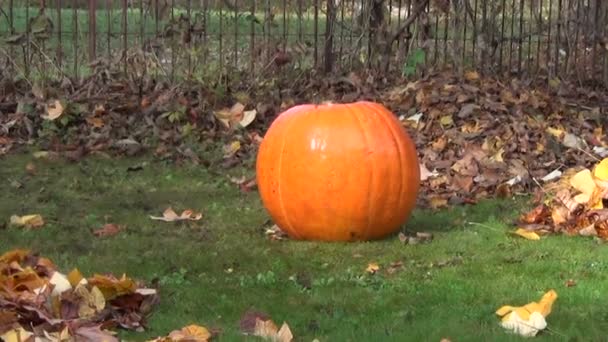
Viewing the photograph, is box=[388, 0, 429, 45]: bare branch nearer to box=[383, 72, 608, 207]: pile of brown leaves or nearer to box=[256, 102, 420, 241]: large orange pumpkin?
box=[383, 72, 608, 207]: pile of brown leaves

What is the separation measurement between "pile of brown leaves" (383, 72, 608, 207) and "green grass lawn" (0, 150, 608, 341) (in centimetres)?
50

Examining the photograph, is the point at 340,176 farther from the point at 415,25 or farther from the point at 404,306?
the point at 415,25

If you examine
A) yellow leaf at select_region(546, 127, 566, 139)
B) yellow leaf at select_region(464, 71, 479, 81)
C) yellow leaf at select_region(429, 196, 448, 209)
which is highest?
yellow leaf at select_region(464, 71, 479, 81)

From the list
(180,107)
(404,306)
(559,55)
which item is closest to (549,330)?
(404,306)

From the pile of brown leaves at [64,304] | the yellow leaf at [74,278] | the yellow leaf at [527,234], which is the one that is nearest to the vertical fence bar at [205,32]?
the yellow leaf at [527,234]

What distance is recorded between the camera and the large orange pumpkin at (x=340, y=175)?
18.2ft

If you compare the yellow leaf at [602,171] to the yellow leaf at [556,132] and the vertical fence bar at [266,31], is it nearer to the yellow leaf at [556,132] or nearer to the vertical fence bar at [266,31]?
the yellow leaf at [556,132]

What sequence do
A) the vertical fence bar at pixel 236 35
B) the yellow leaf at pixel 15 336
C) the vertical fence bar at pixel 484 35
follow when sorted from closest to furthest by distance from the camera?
the yellow leaf at pixel 15 336
the vertical fence bar at pixel 236 35
the vertical fence bar at pixel 484 35

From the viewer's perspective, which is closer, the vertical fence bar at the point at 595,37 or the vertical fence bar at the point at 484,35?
the vertical fence bar at the point at 484,35

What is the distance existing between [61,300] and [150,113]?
5.10 m

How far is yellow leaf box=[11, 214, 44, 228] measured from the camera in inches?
231

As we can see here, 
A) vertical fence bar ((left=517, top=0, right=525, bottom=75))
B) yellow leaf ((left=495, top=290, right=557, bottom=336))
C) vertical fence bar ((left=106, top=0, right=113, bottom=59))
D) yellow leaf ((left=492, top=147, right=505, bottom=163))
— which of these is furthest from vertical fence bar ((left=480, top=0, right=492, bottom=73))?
yellow leaf ((left=495, top=290, right=557, bottom=336))

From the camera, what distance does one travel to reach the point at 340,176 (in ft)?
18.2

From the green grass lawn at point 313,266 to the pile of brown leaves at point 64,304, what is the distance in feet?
0.37
